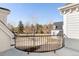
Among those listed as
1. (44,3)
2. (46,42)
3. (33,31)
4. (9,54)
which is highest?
(44,3)

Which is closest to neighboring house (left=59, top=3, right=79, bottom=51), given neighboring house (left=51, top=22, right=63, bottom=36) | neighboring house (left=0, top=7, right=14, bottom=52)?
neighboring house (left=51, top=22, right=63, bottom=36)

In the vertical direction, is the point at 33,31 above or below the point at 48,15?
below

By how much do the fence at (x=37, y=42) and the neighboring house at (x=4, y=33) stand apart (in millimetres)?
150

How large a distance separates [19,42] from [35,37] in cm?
31

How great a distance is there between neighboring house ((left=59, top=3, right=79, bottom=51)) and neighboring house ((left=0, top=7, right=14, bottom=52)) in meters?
1.00

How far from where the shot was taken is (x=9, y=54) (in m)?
2.71

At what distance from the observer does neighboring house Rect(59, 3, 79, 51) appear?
8.96ft

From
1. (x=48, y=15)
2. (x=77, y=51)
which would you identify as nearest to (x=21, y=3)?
(x=48, y=15)

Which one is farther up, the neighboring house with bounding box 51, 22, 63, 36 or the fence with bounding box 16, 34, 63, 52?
the neighboring house with bounding box 51, 22, 63, 36

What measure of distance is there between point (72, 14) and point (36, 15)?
2.17 feet

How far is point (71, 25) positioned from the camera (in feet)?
9.13

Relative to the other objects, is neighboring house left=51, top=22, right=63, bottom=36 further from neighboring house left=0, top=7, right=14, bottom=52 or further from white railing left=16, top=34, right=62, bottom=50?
neighboring house left=0, top=7, right=14, bottom=52

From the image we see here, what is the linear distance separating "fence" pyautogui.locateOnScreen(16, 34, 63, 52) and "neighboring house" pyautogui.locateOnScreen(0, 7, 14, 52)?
0.15 meters

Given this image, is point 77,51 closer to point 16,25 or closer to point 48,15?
point 48,15
